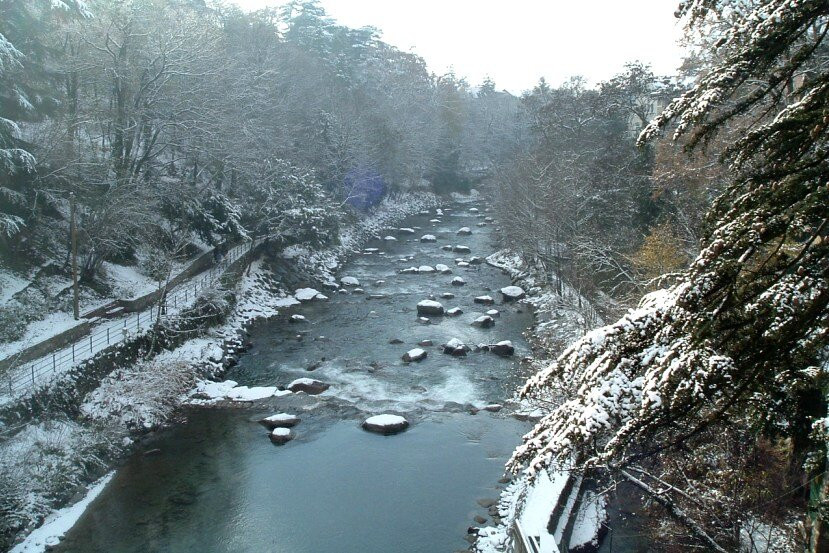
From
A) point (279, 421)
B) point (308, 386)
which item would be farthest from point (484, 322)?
point (279, 421)

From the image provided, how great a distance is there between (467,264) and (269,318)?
552 inches

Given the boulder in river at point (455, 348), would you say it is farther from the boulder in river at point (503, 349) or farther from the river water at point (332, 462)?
the boulder in river at point (503, 349)

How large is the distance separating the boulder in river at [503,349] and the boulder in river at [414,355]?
2643 mm

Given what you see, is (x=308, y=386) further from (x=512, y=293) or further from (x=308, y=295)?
(x=512, y=293)

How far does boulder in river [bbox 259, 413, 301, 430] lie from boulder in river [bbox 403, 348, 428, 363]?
547 cm

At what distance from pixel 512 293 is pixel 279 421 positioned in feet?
51.4

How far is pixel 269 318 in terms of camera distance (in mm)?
27281

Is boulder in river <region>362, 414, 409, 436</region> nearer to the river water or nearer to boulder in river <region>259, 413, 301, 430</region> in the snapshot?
the river water

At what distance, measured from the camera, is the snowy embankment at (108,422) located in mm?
12445

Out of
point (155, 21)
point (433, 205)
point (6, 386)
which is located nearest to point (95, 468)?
point (6, 386)

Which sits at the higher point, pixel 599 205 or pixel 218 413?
pixel 599 205

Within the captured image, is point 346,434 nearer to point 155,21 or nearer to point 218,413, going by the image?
point 218,413

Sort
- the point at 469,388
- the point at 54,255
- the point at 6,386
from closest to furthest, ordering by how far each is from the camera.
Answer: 1. the point at 6,386
2. the point at 469,388
3. the point at 54,255

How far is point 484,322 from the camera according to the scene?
25.5 m
